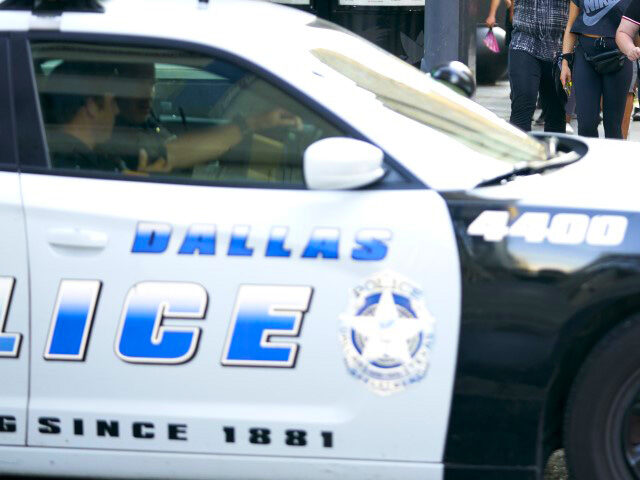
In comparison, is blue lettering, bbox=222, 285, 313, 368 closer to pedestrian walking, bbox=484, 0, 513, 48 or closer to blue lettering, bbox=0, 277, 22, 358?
blue lettering, bbox=0, 277, 22, 358

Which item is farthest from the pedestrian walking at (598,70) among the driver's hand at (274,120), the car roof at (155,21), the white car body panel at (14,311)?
the white car body panel at (14,311)

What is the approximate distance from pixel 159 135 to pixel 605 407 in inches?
59.9

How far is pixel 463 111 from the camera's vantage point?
428cm

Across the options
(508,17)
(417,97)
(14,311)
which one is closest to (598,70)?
(508,17)

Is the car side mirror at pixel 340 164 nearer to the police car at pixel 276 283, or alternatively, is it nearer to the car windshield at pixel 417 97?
the police car at pixel 276 283

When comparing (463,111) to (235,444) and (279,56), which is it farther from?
(235,444)

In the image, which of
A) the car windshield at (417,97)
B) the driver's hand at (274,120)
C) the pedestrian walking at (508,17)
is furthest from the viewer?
the pedestrian walking at (508,17)

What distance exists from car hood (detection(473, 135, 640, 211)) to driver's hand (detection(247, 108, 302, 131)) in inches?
22.2

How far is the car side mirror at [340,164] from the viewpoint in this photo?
11.6ft

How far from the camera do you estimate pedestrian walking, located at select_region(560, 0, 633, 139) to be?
7.71 meters

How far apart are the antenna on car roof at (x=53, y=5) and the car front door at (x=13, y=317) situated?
1.78ft

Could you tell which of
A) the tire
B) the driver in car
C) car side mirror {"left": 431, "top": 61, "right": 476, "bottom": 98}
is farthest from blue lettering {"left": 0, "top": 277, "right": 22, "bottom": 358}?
car side mirror {"left": 431, "top": 61, "right": 476, "bottom": 98}

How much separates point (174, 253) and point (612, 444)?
53.4 inches

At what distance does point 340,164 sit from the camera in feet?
11.6
